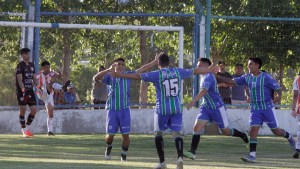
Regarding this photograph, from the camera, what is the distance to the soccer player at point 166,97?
14.5m

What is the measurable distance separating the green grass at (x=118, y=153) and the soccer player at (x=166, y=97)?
49 cm

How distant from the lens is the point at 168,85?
1455 cm

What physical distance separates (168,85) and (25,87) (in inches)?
334

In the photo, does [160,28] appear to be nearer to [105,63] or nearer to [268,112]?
[105,63]

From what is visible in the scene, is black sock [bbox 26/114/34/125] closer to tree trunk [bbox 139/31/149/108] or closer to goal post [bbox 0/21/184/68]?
goal post [bbox 0/21/184/68]

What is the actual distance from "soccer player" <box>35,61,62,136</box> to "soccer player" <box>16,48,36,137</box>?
19.3 inches

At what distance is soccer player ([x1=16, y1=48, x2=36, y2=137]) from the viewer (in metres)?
22.1

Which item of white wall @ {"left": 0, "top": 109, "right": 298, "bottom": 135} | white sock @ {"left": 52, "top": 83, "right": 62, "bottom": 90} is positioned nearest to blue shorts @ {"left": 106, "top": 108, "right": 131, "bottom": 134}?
white sock @ {"left": 52, "top": 83, "right": 62, "bottom": 90}

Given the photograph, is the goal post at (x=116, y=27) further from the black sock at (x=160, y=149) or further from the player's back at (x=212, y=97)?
the black sock at (x=160, y=149)

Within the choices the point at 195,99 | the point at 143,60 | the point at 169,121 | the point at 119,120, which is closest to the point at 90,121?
the point at 143,60

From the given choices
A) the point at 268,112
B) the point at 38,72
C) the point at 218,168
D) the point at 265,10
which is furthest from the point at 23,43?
the point at 218,168

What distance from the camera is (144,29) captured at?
24156 millimetres

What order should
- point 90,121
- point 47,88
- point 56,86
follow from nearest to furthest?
point 47,88 < point 56,86 < point 90,121

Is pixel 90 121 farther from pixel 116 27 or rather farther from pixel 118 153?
pixel 118 153
